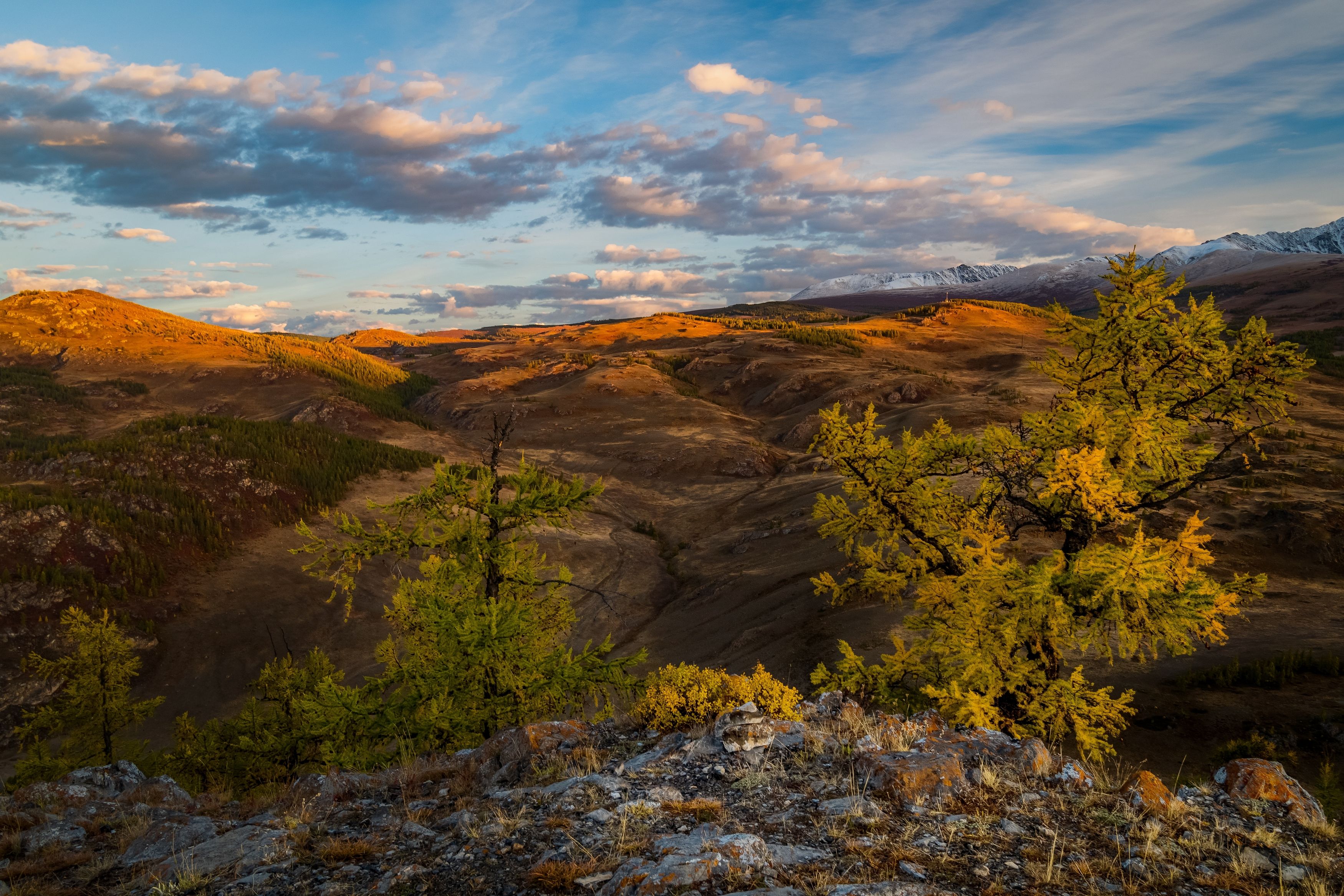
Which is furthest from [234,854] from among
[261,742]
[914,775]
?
[261,742]

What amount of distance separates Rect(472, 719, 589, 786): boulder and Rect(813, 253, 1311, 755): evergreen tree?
542cm

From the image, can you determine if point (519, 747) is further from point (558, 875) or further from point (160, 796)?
point (160, 796)

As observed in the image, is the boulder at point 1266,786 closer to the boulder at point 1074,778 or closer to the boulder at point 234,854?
the boulder at point 1074,778

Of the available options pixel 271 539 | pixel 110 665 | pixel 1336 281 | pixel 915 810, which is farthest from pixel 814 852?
pixel 1336 281

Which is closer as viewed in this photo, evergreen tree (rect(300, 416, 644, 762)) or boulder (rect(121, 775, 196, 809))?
boulder (rect(121, 775, 196, 809))

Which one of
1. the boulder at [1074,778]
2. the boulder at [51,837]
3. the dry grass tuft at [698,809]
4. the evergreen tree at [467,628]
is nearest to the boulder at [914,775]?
the boulder at [1074,778]

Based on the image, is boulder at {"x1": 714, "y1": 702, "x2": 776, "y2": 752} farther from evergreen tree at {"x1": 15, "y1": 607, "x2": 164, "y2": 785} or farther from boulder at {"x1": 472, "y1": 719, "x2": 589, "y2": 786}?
evergreen tree at {"x1": 15, "y1": 607, "x2": 164, "y2": 785}

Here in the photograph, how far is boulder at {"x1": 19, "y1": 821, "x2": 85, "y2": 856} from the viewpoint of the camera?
26.2ft

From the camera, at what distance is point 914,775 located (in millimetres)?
7312

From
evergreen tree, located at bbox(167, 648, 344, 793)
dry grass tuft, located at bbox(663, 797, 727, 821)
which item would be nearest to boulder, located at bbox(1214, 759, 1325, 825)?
dry grass tuft, located at bbox(663, 797, 727, 821)

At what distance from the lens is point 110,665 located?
78.8ft

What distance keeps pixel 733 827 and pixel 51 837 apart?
30.2 ft

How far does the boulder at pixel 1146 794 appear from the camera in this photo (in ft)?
22.4

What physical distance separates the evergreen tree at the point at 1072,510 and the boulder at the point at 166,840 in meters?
10.2
